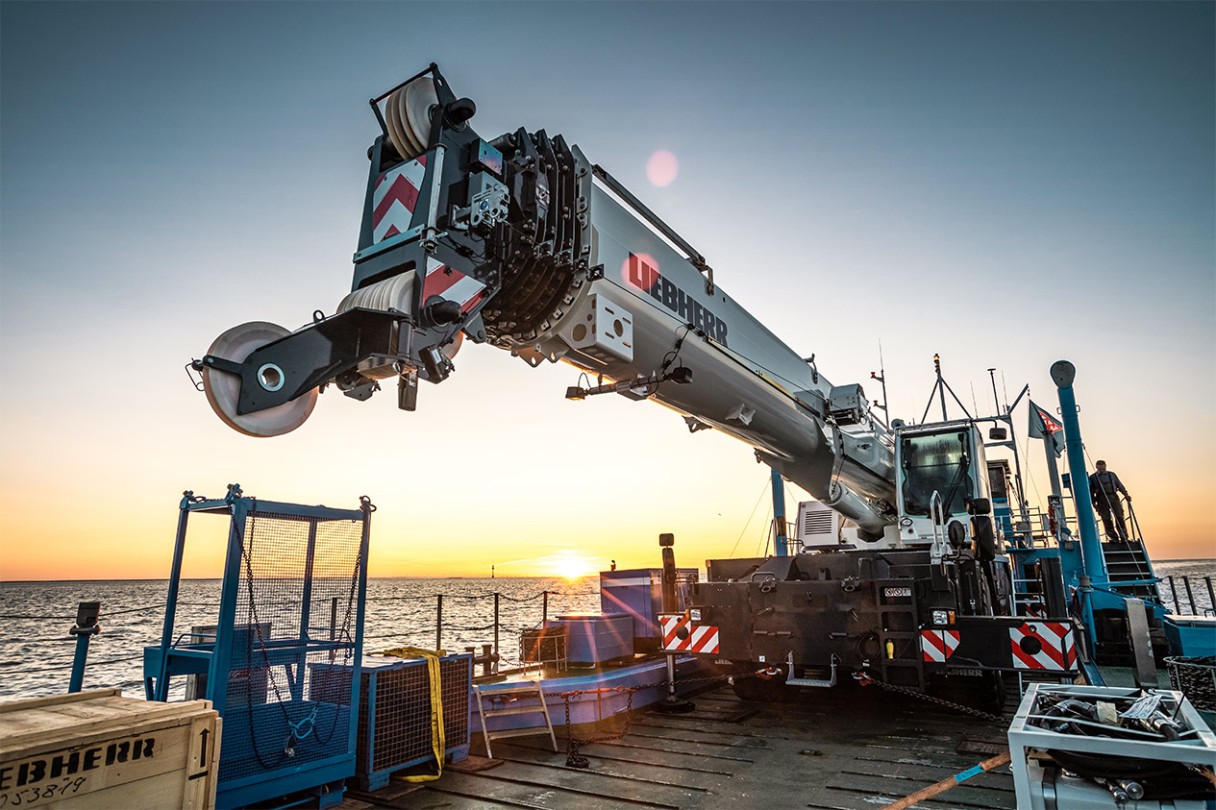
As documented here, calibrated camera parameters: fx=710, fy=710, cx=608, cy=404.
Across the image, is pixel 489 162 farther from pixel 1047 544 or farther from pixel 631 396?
pixel 1047 544

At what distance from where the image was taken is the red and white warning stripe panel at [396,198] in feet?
10.7

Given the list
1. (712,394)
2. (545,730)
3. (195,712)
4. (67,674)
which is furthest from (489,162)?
(67,674)

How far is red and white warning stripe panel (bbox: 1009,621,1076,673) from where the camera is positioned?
19.8ft

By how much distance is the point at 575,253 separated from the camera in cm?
369

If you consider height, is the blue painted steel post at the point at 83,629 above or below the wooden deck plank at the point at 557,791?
above

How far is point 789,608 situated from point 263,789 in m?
4.66

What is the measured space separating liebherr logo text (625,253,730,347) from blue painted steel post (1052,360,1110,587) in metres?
7.50

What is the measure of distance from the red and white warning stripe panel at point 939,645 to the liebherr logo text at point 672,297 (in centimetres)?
340

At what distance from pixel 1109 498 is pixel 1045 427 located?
159 cm

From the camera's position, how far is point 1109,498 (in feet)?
38.5

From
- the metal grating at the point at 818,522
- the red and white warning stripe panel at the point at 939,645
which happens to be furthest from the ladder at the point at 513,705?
the metal grating at the point at 818,522

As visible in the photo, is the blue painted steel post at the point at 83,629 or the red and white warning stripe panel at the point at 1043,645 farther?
the red and white warning stripe panel at the point at 1043,645

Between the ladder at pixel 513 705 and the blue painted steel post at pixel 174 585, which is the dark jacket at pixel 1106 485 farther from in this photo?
the blue painted steel post at pixel 174 585

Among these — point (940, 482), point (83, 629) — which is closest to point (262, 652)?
point (83, 629)
